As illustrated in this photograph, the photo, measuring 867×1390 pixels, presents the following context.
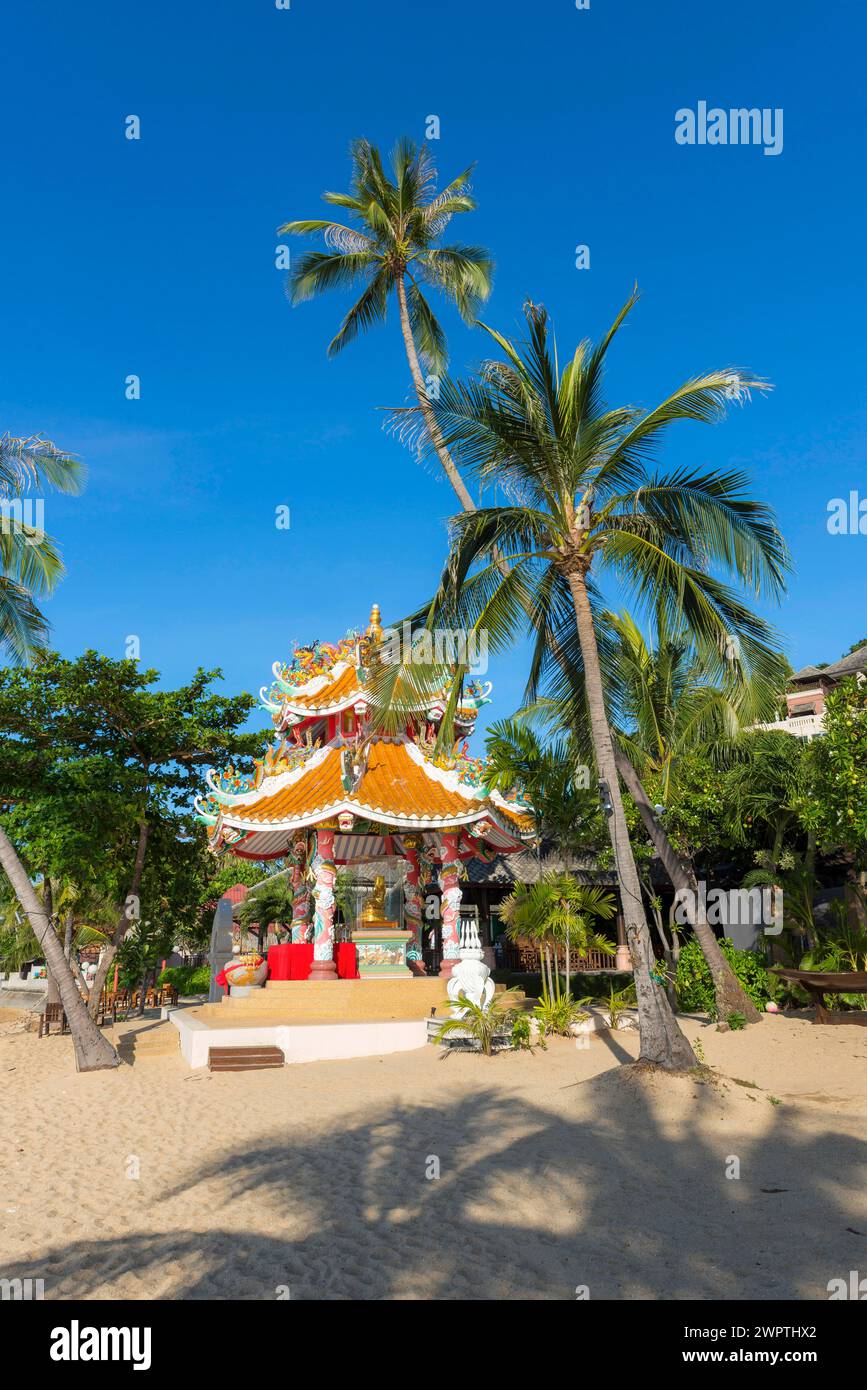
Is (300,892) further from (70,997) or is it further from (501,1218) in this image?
(501,1218)

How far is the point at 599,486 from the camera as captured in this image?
12211 mm

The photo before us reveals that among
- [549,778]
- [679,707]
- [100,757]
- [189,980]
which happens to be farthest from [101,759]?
[189,980]

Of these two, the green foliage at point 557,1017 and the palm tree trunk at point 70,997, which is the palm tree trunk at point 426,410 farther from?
the palm tree trunk at point 70,997

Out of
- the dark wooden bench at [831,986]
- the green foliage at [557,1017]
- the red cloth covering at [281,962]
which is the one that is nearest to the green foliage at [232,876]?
the red cloth covering at [281,962]

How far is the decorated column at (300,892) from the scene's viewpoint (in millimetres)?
19516

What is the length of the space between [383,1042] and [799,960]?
32.5 feet

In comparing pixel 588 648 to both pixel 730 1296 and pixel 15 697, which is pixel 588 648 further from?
pixel 15 697

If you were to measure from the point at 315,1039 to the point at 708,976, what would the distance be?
7.72 meters

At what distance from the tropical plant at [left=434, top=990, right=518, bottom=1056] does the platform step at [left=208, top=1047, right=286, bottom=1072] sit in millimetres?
2831

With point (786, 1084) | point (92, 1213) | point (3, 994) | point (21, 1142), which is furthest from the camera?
point (3, 994)

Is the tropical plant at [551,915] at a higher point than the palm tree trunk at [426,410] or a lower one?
lower

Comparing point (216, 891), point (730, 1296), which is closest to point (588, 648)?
point (730, 1296)

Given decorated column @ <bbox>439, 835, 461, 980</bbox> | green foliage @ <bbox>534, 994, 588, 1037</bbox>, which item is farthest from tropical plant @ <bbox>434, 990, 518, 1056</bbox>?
decorated column @ <bbox>439, 835, 461, 980</bbox>

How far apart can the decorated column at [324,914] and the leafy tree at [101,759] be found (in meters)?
5.24
